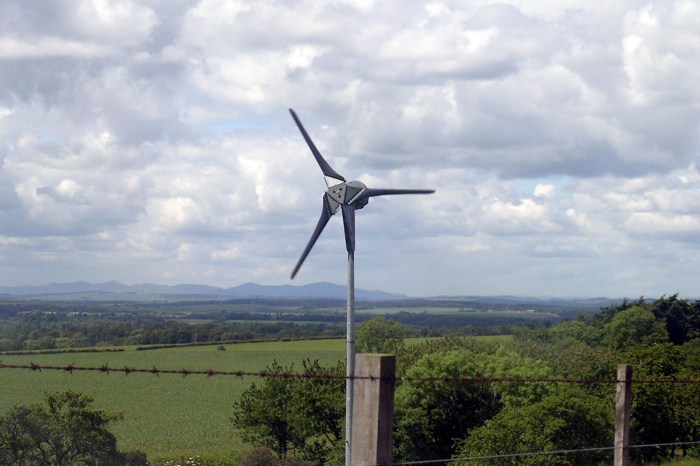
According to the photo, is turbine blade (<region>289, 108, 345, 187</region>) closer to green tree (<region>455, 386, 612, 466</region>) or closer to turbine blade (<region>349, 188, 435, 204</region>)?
turbine blade (<region>349, 188, 435, 204</region>)

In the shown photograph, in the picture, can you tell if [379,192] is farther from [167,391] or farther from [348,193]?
[167,391]

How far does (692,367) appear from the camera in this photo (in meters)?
40.2

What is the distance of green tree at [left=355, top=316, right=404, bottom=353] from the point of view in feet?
315

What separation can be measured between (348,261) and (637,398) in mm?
15936

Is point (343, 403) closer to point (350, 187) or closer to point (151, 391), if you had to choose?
point (350, 187)

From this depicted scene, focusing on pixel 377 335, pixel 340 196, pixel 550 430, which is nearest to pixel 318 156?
pixel 340 196

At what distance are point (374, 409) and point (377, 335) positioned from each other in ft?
302

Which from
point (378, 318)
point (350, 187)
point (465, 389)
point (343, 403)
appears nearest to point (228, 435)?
point (343, 403)

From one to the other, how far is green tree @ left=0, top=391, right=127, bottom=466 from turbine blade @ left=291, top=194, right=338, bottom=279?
1224 cm

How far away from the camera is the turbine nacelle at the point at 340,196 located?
28.2m

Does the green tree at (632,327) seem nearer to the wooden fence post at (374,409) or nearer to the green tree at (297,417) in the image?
the green tree at (297,417)

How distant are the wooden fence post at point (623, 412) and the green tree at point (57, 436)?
26.3 metres

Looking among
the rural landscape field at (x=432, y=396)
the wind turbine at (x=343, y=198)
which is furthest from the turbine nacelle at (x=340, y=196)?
the rural landscape field at (x=432, y=396)

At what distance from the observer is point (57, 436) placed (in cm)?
3253
